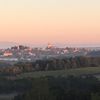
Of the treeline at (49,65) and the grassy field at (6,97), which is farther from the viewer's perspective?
the treeline at (49,65)

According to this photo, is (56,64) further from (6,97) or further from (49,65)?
(6,97)

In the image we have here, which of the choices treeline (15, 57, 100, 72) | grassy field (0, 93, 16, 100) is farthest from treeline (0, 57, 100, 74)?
grassy field (0, 93, 16, 100)

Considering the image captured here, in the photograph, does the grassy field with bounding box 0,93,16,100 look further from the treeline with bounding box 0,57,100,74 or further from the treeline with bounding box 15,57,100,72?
the treeline with bounding box 15,57,100,72

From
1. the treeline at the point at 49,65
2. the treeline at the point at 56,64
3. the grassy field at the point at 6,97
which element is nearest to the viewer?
the grassy field at the point at 6,97

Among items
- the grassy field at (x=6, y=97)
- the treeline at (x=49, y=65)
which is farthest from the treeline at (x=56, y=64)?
the grassy field at (x=6, y=97)

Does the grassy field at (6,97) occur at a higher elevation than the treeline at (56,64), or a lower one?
lower

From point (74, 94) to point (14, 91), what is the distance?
540 inches

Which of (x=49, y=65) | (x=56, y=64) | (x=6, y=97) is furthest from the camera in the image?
(x=56, y=64)

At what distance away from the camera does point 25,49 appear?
557ft

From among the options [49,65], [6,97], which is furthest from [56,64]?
[6,97]

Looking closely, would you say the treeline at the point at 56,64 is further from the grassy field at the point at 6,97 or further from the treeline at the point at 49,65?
the grassy field at the point at 6,97

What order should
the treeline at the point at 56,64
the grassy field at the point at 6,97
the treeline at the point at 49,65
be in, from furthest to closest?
1. the treeline at the point at 56,64
2. the treeline at the point at 49,65
3. the grassy field at the point at 6,97

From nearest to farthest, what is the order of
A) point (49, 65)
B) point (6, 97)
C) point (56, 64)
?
1. point (6, 97)
2. point (49, 65)
3. point (56, 64)

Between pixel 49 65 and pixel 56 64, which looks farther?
pixel 56 64
